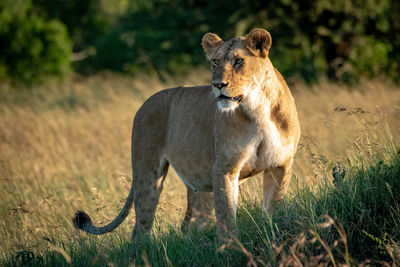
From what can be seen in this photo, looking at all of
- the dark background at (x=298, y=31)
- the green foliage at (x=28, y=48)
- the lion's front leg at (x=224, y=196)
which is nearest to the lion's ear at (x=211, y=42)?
the lion's front leg at (x=224, y=196)

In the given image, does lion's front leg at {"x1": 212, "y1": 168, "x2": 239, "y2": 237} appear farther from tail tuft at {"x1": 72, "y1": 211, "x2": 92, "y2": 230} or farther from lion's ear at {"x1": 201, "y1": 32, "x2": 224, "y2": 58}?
tail tuft at {"x1": 72, "y1": 211, "x2": 92, "y2": 230}

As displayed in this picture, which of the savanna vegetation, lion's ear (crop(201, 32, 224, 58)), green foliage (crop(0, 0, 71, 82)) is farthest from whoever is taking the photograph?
green foliage (crop(0, 0, 71, 82))

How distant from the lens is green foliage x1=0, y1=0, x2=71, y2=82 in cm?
2397

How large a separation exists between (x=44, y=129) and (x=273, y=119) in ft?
25.8

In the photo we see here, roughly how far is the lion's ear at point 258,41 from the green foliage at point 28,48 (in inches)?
841

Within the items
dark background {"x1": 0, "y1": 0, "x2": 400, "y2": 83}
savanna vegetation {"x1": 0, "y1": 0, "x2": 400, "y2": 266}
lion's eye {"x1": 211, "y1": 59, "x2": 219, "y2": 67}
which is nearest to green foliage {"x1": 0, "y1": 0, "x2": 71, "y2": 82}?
savanna vegetation {"x1": 0, "y1": 0, "x2": 400, "y2": 266}

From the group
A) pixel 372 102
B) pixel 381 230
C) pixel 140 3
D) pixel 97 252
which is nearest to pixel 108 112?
pixel 372 102

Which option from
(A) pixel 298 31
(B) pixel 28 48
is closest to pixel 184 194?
(A) pixel 298 31

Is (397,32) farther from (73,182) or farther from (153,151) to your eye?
(153,151)

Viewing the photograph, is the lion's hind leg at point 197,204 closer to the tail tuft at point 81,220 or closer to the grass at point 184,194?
the grass at point 184,194

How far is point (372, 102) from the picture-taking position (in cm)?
895

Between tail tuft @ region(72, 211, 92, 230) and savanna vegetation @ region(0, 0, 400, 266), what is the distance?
0.32ft

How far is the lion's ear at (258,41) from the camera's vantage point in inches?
137

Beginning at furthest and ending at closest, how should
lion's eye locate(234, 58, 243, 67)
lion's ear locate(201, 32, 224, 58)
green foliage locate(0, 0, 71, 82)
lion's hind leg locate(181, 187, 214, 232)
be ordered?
green foliage locate(0, 0, 71, 82) < lion's hind leg locate(181, 187, 214, 232) < lion's ear locate(201, 32, 224, 58) < lion's eye locate(234, 58, 243, 67)
